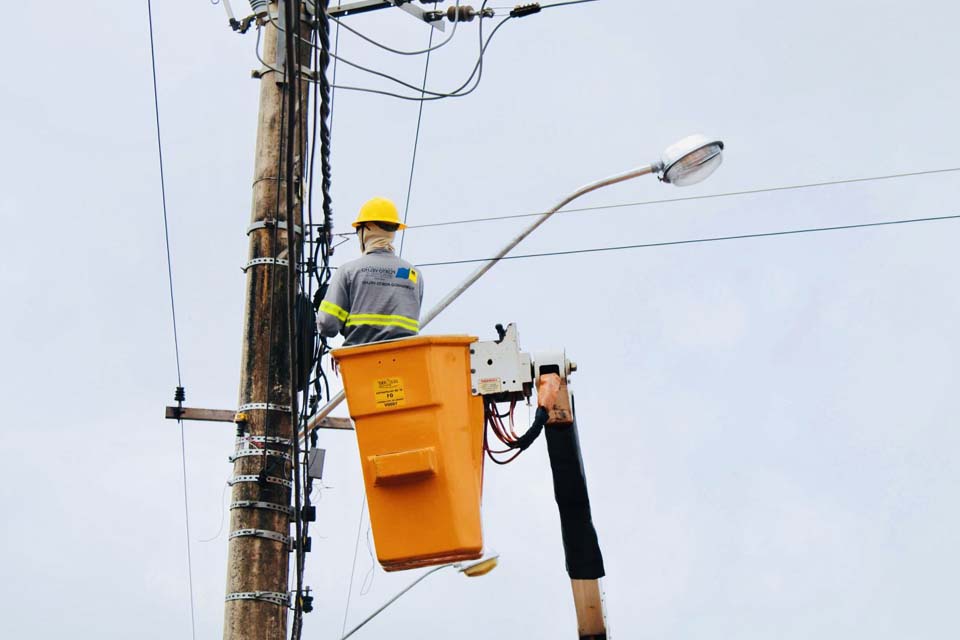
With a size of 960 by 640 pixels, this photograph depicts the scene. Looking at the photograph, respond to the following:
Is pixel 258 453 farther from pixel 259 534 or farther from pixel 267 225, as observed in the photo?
pixel 267 225

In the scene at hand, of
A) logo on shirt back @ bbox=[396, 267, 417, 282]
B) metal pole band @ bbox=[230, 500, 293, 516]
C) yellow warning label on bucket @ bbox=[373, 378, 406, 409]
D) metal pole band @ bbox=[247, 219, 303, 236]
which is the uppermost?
metal pole band @ bbox=[247, 219, 303, 236]

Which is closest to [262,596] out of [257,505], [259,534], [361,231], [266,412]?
[259,534]

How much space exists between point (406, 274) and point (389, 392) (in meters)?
0.97

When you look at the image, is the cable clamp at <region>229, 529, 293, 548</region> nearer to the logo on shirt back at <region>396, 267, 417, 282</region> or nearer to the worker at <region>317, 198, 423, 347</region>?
the worker at <region>317, 198, 423, 347</region>

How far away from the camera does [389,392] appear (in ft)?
21.6

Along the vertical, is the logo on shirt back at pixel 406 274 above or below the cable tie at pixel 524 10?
below

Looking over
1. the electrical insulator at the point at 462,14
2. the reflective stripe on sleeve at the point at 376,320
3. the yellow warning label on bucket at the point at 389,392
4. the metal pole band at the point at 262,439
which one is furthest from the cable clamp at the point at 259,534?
the electrical insulator at the point at 462,14

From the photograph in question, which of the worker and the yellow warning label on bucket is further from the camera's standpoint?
the worker

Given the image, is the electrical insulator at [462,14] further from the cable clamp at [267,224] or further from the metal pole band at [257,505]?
the metal pole band at [257,505]

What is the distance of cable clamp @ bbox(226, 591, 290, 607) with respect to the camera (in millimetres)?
7355

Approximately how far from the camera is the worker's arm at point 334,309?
7.30 meters

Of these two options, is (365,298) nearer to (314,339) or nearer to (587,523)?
(314,339)

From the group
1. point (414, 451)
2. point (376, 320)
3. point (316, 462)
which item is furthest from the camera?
point (316, 462)

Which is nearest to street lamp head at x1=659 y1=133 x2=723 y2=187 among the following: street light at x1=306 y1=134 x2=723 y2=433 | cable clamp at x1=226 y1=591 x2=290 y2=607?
street light at x1=306 y1=134 x2=723 y2=433
